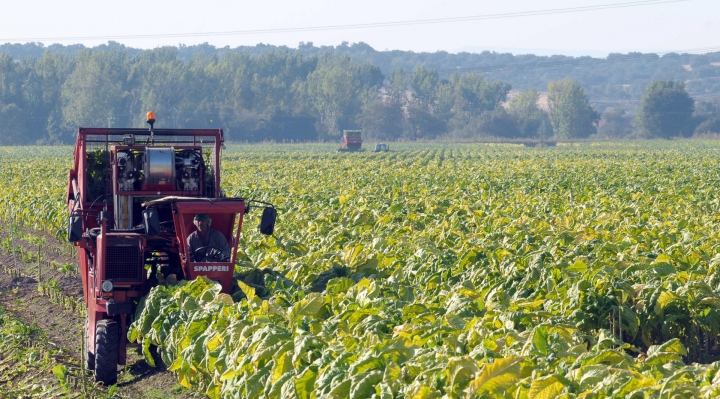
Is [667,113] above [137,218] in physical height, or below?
above

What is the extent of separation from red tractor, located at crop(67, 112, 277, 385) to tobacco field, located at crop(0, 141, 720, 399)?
1.13 feet

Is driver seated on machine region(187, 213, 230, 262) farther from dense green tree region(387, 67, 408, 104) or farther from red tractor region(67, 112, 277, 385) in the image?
dense green tree region(387, 67, 408, 104)

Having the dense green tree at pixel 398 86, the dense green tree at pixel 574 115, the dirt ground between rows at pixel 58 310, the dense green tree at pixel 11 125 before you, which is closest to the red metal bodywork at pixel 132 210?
the dirt ground between rows at pixel 58 310

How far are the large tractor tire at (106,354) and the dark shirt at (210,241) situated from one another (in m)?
1.21

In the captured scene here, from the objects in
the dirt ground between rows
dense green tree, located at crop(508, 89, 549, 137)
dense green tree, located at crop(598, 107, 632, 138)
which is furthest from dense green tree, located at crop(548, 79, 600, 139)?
the dirt ground between rows

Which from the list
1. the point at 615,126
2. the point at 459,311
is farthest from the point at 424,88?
the point at 459,311

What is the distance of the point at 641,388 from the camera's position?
200 inches

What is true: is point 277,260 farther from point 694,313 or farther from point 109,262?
point 694,313

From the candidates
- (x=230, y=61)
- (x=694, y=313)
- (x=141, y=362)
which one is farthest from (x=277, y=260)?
(x=230, y=61)

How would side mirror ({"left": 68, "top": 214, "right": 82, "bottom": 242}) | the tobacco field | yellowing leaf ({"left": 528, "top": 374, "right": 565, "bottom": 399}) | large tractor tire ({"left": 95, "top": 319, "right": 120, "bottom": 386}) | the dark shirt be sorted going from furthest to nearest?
A: the dark shirt < side mirror ({"left": 68, "top": 214, "right": 82, "bottom": 242}) < large tractor tire ({"left": 95, "top": 319, "right": 120, "bottom": 386}) < the tobacco field < yellowing leaf ({"left": 528, "top": 374, "right": 565, "bottom": 399})

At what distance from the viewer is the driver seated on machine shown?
957 cm

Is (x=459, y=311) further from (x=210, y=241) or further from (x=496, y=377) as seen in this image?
(x=210, y=241)

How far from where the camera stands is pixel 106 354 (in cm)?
874

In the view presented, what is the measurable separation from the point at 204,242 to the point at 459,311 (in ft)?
10.3
